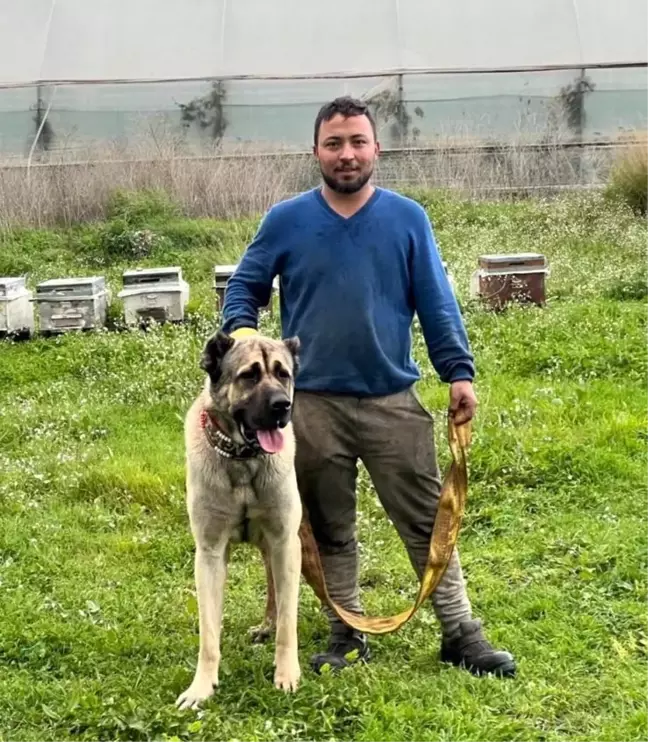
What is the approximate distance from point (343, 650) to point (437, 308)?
128cm

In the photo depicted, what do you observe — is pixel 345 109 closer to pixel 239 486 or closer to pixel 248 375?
pixel 248 375

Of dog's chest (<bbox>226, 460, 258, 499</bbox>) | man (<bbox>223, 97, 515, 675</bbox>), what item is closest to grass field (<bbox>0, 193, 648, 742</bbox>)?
man (<bbox>223, 97, 515, 675</bbox>)

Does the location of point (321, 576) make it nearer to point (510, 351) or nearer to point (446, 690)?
point (446, 690)

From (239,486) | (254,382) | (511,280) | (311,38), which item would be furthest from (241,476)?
(311,38)

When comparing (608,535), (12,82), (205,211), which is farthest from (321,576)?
(12,82)

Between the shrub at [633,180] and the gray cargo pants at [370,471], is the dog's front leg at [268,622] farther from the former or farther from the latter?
the shrub at [633,180]

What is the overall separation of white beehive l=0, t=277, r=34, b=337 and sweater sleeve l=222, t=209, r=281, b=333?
554 centimetres

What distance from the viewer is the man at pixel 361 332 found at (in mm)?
3127

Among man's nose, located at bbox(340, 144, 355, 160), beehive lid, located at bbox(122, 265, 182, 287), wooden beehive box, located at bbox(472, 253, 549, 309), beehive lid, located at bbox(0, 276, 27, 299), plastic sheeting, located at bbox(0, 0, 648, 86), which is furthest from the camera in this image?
plastic sheeting, located at bbox(0, 0, 648, 86)

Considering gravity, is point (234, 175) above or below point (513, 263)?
above

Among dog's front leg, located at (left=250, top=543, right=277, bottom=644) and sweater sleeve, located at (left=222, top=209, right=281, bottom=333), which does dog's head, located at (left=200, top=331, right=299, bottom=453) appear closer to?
sweater sleeve, located at (left=222, top=209, right=281, bottom=333)

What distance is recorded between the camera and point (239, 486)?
10.2 feet

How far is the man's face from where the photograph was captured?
10.1 ft

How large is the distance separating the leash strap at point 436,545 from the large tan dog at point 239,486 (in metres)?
0.16
